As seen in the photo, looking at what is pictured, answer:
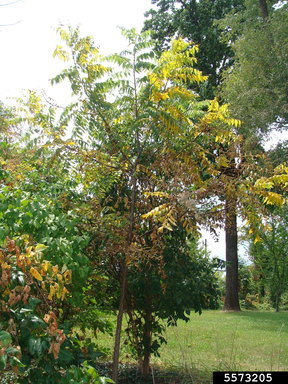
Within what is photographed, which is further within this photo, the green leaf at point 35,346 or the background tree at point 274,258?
the background tree at point 274,258

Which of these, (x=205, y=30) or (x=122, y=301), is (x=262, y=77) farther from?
(x=122, y=301)

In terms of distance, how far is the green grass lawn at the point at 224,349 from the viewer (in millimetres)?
5363

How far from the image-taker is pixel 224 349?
6.51 metres

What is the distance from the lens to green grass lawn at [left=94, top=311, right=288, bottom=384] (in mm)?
5363

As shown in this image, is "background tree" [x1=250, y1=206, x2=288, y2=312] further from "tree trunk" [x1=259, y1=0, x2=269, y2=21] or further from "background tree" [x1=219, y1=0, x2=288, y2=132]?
"tree trunk" [x1=259, y1=0, x2=269, y2=21]

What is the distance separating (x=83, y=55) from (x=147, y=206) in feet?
5.13

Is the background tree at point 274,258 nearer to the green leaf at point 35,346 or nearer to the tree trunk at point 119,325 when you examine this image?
the tree trunk at point 119,325

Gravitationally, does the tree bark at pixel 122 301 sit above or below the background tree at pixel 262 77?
below

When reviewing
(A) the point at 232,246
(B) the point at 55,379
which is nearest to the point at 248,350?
(B) the point at 55,379

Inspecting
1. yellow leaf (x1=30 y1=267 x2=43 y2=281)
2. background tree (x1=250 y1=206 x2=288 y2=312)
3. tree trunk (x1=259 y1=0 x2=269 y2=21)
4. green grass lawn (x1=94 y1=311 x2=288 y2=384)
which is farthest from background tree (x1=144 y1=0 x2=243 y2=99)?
yellow leaf (x1=30 y1=267 x2=43 y2=281)

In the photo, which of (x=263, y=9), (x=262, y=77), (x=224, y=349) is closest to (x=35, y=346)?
(x=224, y=349)

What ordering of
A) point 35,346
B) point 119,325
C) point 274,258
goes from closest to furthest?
point 35,346 → point 119,325 → point 274,258

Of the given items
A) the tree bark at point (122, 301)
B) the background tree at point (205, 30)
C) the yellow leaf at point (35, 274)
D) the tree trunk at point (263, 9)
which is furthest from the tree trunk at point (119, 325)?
the background tree at point (205, 30)

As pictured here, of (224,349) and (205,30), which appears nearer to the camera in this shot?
(224,349)
